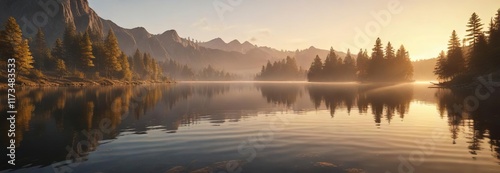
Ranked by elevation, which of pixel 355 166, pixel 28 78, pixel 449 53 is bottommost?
pixel 355 166

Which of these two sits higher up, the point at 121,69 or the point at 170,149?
the point at 121,69

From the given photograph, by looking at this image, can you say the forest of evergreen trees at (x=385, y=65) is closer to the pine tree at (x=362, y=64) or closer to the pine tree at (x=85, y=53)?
the pine tree at (x=362, y=64)

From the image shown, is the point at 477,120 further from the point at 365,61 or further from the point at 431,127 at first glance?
the point at 365,61

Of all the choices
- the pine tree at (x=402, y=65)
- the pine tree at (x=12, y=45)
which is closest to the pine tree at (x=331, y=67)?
the pine tree at (x=402, y=65)

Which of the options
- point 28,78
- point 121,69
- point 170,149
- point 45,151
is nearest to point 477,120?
point 170,149

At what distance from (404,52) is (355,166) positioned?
137247mm

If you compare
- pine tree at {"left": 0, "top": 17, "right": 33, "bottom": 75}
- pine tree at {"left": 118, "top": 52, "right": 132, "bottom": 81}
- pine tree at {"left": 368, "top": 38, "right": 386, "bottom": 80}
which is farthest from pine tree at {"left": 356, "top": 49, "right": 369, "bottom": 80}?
pine tree at {"left": 0, "top": 17, "right": 33, "bottom": 75}

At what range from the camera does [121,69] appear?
119062 mm

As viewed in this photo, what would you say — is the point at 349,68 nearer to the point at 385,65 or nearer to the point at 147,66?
the point at 385,65

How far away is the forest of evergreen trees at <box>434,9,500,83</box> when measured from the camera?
72300mm

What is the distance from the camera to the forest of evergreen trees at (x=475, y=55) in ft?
237

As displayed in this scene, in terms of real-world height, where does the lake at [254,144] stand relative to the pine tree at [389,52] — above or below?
below

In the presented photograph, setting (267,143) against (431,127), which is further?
(431,127)

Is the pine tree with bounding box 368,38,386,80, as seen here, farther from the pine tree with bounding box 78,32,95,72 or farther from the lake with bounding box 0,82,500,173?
the pine tree with bounding box 78,32,95,72
